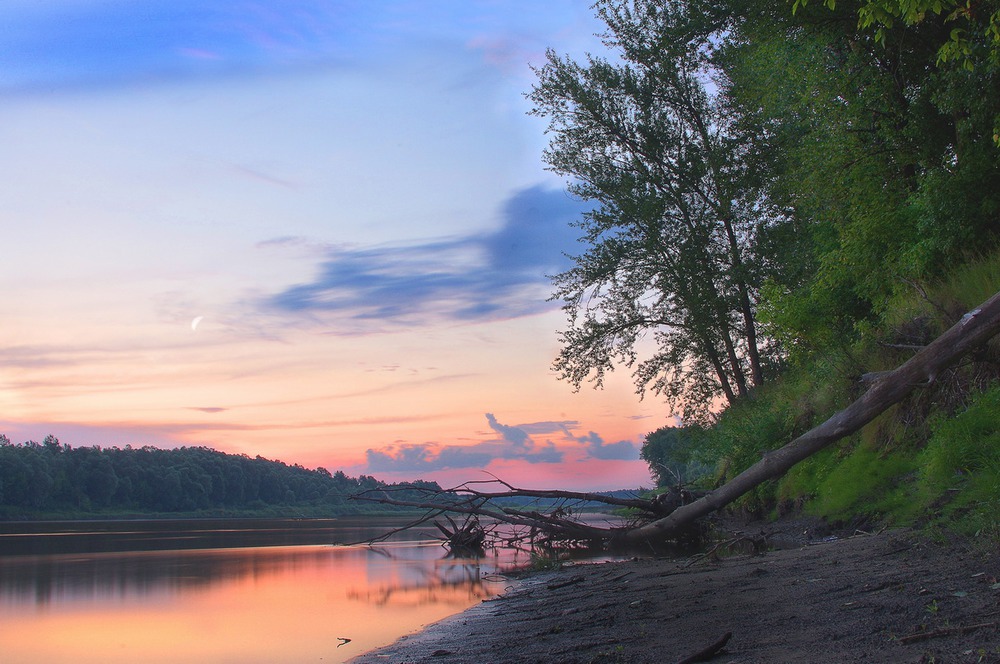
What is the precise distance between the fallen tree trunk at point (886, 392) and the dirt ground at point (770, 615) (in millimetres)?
1399

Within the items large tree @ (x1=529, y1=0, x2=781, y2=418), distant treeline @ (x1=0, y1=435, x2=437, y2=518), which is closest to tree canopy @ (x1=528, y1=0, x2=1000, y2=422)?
large tree @ (x1=529, y1=0, x2=781, y2=418)

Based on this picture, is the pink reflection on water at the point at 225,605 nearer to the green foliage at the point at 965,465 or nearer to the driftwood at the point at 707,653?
the driftwood at the point at 707,653

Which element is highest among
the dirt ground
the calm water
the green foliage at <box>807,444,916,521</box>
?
the green foliage at <box>807,444,916,521</box>

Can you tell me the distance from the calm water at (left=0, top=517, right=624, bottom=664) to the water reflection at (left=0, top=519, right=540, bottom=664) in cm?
2

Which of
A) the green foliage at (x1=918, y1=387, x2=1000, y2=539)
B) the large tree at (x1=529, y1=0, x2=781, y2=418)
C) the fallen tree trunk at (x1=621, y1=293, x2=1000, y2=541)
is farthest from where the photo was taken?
the large tree at (x1=529, y1=0, x2=781, y2=418)

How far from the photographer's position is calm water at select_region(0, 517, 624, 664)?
8977 millimetres

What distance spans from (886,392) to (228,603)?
9877mm

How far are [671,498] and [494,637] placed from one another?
9.51m

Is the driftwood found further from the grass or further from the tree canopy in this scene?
the tree canopy

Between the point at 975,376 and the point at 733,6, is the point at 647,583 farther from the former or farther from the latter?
the point at 733,6

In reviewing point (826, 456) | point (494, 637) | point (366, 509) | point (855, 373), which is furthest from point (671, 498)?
point (366, 509)

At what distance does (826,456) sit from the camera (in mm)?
13344

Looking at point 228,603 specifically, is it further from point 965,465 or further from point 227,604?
point 965,465

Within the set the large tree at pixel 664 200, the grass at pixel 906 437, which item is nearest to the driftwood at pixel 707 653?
the grass at pixel 906 437
